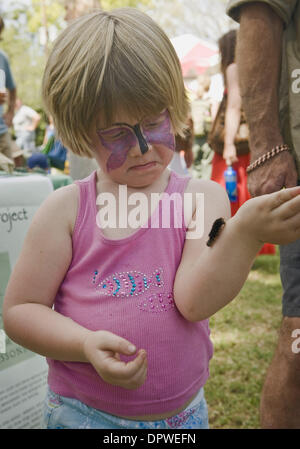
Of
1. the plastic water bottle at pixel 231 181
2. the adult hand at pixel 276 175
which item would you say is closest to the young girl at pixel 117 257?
the adult hand at pixel 276 175

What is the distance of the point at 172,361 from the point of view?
115cm

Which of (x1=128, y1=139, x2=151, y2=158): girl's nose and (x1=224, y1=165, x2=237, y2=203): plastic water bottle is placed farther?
(x1=224, y1=165, x2=237, y2=203): plastic water bottle

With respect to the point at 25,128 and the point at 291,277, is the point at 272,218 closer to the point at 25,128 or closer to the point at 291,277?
the point at 291,277

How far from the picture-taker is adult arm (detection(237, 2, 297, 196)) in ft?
5.31

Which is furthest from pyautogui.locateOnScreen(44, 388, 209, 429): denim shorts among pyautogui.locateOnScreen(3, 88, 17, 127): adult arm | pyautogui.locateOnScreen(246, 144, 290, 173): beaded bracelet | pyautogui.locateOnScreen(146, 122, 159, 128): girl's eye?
pyautogui.locateOnScreen(3, 88, 17, 127): adult arm

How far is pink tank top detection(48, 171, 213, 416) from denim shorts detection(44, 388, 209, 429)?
19mm

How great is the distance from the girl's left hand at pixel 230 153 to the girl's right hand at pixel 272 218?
326 cm

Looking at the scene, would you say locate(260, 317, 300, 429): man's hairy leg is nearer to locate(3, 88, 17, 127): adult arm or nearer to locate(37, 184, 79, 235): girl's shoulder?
locate(37, 184, 79, 235): girl's shoulder

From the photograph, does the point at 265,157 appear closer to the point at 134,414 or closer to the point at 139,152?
the point at 139,152

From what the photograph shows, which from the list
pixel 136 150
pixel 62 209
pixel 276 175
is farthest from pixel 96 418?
pixel 276 175

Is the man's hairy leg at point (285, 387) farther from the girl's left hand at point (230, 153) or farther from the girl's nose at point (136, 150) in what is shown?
the girl's left hand at point (230, 153)

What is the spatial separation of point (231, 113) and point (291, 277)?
99.9 inches
